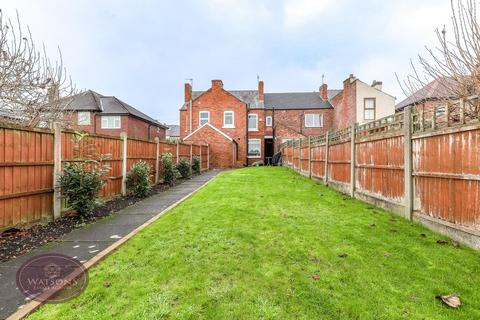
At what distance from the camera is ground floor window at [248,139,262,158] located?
30.3 meters

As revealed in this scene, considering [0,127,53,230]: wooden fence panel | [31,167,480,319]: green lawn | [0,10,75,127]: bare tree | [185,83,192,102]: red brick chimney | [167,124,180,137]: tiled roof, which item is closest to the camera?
[31,167,480,319]: green lawn

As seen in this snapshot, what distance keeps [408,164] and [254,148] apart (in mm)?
24807

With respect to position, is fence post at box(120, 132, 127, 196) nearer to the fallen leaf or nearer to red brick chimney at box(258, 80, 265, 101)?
the fallen leaf

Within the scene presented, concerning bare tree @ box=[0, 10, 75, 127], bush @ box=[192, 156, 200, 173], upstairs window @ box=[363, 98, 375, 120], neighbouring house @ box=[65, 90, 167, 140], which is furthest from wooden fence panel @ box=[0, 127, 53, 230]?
upstairs window @ box=[363, 98, 375, 120]

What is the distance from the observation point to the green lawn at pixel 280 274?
2.62 meters

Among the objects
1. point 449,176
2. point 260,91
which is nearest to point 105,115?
point 260,91

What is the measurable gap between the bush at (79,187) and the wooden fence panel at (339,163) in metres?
7.65

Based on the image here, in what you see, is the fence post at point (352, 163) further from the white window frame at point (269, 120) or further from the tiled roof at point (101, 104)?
the tiled roof at point (101, 104)

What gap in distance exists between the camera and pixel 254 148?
3039 centimetres

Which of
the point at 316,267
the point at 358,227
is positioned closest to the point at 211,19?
the point at 358,227

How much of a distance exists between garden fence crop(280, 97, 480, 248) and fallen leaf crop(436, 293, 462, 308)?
1.77 m

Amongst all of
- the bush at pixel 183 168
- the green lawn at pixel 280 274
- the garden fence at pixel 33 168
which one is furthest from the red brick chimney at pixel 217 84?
the green lawn at pixel 280 274

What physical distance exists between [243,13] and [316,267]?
14.4 meters

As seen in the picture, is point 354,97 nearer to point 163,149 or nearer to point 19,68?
point 163,149
